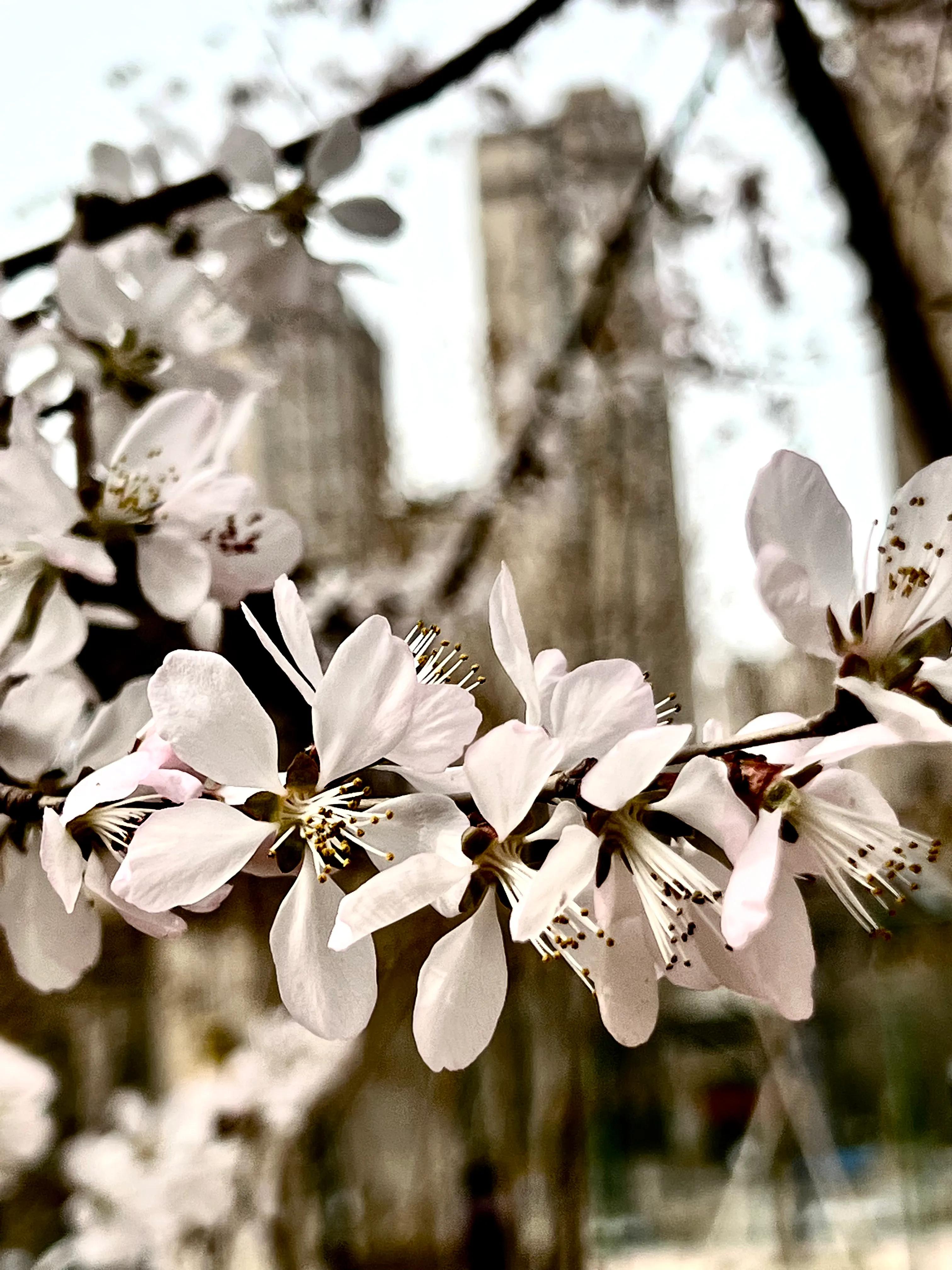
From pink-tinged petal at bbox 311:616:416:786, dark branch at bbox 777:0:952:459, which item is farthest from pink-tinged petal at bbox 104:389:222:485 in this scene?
dark branch at bbox 777:0:952:459

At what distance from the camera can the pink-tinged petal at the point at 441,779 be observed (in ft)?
0.87

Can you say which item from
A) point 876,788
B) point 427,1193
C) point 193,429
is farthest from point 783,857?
point 427,1193

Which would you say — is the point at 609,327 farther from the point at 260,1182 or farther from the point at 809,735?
the point at 809,735

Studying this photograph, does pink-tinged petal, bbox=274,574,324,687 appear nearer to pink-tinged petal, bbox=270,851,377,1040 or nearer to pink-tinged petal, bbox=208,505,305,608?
pink-tinged petal, bbox=270,851,377,1040

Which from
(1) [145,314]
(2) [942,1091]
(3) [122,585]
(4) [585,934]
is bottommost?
(2) [942,1091]

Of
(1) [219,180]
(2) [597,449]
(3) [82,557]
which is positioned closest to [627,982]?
(3) [82,557]

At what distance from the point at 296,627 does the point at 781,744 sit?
0.12 metres

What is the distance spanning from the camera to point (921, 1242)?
194 centimetres

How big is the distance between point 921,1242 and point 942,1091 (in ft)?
0.97

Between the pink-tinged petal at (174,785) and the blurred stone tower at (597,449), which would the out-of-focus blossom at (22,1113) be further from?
the blurred stone tower at (597,449)

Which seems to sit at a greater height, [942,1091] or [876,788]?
[876,788]

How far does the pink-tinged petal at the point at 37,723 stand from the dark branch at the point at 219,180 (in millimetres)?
294

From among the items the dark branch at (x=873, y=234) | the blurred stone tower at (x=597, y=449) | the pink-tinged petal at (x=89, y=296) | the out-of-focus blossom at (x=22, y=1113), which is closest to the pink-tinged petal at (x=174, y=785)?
the pink-tinged petal at (x=89, y=296)

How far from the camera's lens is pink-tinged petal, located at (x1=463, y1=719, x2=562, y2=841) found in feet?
0.77
